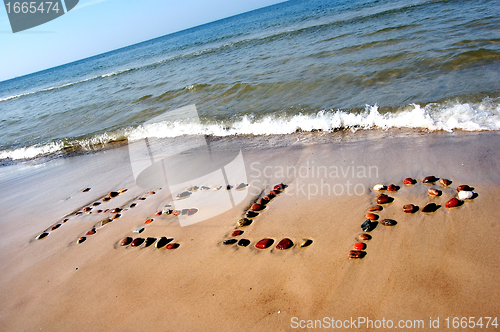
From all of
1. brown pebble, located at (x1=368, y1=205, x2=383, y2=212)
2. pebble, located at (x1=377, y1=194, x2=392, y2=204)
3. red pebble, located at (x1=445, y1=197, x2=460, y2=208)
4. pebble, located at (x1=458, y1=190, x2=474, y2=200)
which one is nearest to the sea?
pebble, located at (x1=458, y1=190, x2=474, y2=200)

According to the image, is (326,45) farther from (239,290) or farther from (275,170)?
(239,290)

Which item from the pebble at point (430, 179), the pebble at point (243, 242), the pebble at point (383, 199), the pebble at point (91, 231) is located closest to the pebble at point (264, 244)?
the pebble at point (243, 242)

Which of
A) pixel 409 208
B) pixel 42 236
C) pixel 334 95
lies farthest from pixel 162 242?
pixel 334 95

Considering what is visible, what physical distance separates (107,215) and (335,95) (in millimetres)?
4944

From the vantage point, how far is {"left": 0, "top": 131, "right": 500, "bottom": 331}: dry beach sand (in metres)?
1.97

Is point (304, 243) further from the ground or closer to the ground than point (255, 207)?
closer to the ground

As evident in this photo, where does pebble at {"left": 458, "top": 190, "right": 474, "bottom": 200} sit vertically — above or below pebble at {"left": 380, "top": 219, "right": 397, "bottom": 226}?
above

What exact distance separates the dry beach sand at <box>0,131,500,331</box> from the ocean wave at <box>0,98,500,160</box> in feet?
1.21

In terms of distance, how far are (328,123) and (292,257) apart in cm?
323

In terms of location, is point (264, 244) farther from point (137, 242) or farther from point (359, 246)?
point (137, 242)

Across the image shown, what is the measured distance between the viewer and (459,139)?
3.69 meters

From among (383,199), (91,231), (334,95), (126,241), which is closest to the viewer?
(383,199)

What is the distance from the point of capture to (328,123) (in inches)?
201

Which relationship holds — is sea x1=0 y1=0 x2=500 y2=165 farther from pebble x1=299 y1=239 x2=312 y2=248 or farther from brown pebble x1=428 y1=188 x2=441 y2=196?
pebble x1=299 y1=239 x2=312 y2=248
